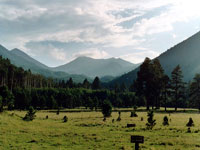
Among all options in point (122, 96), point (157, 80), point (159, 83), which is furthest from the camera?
point (122, 96)

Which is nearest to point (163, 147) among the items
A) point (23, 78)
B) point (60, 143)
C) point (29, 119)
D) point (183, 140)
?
point (183, 140)

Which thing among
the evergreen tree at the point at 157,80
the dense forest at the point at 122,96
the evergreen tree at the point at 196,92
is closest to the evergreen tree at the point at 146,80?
the dense forest at the point at 122,96

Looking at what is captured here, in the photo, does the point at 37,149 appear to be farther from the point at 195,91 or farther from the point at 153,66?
the point at 195,91

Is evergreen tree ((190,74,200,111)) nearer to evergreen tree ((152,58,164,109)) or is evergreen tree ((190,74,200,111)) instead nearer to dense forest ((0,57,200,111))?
dense forest ((0,57,200,111))

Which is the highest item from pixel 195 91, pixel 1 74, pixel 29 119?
pixel 1 74

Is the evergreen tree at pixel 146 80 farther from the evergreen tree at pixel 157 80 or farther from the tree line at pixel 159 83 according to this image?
the evergreen tree at pixel 157 80

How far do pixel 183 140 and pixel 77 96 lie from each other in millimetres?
100604

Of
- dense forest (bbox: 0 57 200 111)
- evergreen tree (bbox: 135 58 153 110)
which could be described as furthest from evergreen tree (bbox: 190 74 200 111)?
evergreen tree (bbox: 135 58 153 110)

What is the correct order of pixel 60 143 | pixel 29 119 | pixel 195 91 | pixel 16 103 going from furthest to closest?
pixel 16 103, pixel 195 91, pixel 29 119, pixel 60 143

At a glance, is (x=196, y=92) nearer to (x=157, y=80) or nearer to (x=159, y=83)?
(x=159, y=83)

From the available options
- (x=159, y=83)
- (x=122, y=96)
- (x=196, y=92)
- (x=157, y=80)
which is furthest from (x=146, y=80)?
(x=122, y=96)

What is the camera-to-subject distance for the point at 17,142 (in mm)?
22750

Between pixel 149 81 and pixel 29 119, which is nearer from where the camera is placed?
pixel 29 119

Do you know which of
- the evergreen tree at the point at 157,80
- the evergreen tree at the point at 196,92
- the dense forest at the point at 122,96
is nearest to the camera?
the evergreen tree at the point at 196,92
